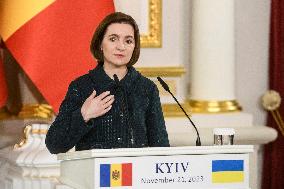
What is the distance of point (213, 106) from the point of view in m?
3.68

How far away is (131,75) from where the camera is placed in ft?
6.60

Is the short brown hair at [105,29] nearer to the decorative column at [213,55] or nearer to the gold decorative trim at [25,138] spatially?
the gold decorative trim at [25,138]

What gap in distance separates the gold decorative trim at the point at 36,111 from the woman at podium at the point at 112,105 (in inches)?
56.4

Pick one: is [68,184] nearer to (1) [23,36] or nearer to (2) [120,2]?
(1) [23,36]

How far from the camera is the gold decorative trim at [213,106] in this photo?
3668 mm

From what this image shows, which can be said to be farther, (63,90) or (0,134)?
(0,134)

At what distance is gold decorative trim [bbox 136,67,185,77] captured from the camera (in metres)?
3.52

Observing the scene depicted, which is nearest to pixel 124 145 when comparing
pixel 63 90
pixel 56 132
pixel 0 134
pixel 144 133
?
pixel 144 133

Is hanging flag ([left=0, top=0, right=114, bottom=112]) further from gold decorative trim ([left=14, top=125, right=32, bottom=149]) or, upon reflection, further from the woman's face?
the woman's face

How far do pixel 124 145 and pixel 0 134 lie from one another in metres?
1.66

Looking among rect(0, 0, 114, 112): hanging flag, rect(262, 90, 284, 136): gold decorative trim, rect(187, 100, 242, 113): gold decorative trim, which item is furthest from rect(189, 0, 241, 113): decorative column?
rect(0, 0, 114, 112): hanging flag

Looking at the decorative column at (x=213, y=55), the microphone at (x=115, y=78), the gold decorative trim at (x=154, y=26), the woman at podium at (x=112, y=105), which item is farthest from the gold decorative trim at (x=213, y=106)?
the microphone at (x=115, y=78)

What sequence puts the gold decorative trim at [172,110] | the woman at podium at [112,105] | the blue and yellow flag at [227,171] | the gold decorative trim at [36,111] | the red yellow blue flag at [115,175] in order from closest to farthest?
1. the red yellow blue flag at [115,175]
2. the blue and yellow flag at [227,171]
3. the woman at podium at [112,105]
4. the gold decorative trim at [36,111]
5. the gold decorative trim at [172,110]

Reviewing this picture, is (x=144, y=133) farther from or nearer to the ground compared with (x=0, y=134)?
farther from the ground
